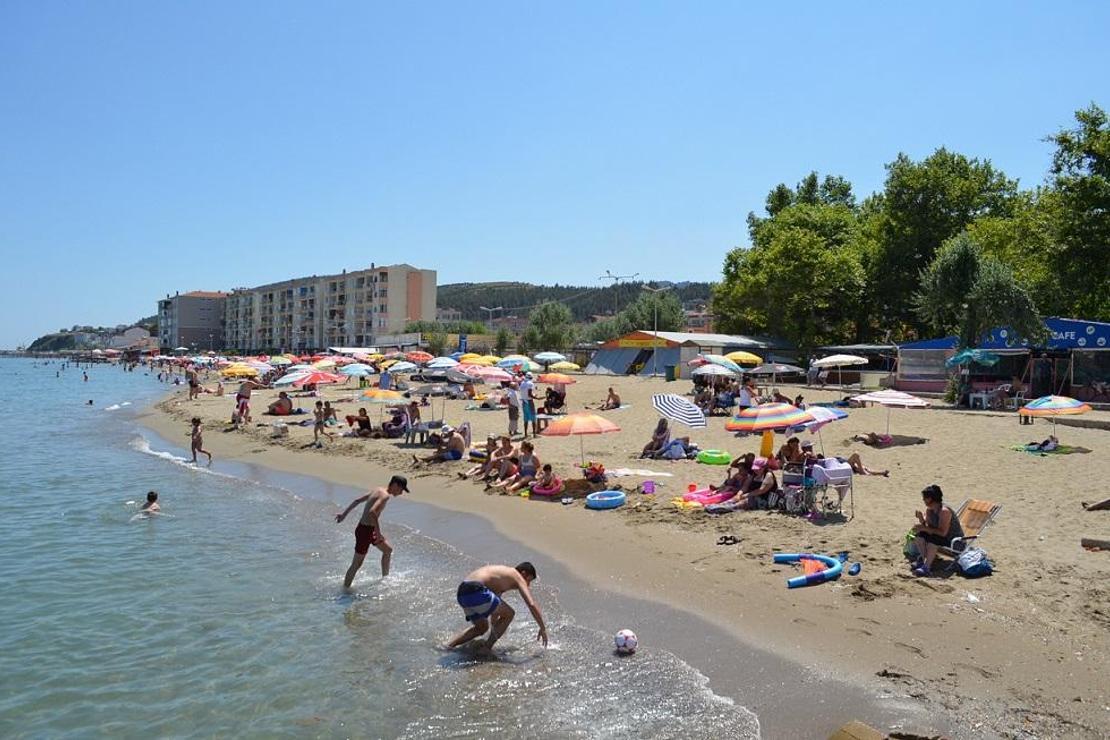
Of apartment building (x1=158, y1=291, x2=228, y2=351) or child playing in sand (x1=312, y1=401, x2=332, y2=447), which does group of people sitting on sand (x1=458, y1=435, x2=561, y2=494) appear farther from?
apartment building (x1=158, y1=291, x2=228, y2=351)

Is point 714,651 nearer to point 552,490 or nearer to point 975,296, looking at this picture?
point 552,490

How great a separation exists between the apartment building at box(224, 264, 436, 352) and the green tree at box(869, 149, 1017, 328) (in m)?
67.9

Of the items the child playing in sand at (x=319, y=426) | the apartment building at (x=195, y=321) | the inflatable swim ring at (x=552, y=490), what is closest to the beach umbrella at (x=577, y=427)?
the inflatable swim ring at (x=552, y=490)

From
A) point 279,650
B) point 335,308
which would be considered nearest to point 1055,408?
point 279,650

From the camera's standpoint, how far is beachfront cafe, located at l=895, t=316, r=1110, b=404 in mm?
25469

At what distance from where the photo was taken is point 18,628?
26.0 feet

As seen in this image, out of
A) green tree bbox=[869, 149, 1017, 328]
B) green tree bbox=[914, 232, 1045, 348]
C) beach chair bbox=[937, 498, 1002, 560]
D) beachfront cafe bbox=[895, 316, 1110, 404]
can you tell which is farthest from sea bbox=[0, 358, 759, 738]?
green tree bbox=[869, 149, 1017, 328]

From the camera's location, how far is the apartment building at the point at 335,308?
10256cm

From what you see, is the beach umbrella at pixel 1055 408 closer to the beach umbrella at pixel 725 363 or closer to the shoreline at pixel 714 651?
the shoreline at pixel 714 651

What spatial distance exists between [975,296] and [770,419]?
17.7 metres

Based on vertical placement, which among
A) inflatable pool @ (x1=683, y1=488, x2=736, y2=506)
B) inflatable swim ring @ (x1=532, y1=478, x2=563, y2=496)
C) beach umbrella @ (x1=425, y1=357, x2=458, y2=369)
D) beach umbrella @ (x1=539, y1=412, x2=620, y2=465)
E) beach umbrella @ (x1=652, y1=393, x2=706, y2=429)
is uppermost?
beach umbrella @ (x1=425, y1=357, x2=458, y2=369)

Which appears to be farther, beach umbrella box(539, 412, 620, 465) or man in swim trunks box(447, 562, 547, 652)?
beach umbrella box(539, 412, 620, 465)

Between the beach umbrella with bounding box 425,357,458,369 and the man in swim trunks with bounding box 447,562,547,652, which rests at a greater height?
the beach umbrella with bounding box 425,357,458,369

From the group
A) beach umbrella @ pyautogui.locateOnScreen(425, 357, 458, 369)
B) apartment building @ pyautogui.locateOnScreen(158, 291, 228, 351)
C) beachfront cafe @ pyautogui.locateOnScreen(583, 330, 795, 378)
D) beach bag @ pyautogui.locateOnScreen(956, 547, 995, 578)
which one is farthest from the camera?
apartment building @ pyautogui.locateOnScreen(158, 291, 228, 351)
